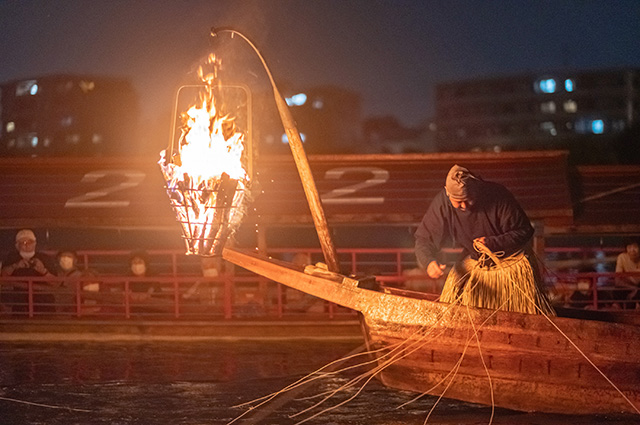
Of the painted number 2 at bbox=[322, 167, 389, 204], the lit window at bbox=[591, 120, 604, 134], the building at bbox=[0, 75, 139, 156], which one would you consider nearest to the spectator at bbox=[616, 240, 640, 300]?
the painted number 2 at bbox=[322, 167, 389, 204]

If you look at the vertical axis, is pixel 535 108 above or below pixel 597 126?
above

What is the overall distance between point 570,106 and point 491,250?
332 ft

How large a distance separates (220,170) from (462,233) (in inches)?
110

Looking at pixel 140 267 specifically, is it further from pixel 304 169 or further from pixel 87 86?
pixel 87 86

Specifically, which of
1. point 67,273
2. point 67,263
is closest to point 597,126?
point 67,263

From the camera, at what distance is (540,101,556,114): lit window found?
105 metres

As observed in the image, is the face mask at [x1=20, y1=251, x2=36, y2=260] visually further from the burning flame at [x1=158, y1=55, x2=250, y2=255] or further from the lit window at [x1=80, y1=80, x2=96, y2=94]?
the lit window at [x1=80, y1=80, x2=96, y2=94]

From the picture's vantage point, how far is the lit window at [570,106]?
105000 millimetres

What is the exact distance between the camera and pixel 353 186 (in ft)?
52.0

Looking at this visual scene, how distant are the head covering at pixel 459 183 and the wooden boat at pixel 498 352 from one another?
1.16 meters

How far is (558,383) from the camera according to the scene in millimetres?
8648

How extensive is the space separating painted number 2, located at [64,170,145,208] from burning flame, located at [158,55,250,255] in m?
6.17

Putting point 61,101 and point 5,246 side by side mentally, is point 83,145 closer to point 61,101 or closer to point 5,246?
point 61,101

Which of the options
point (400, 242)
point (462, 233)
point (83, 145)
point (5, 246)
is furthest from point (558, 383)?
point (83, 145)
